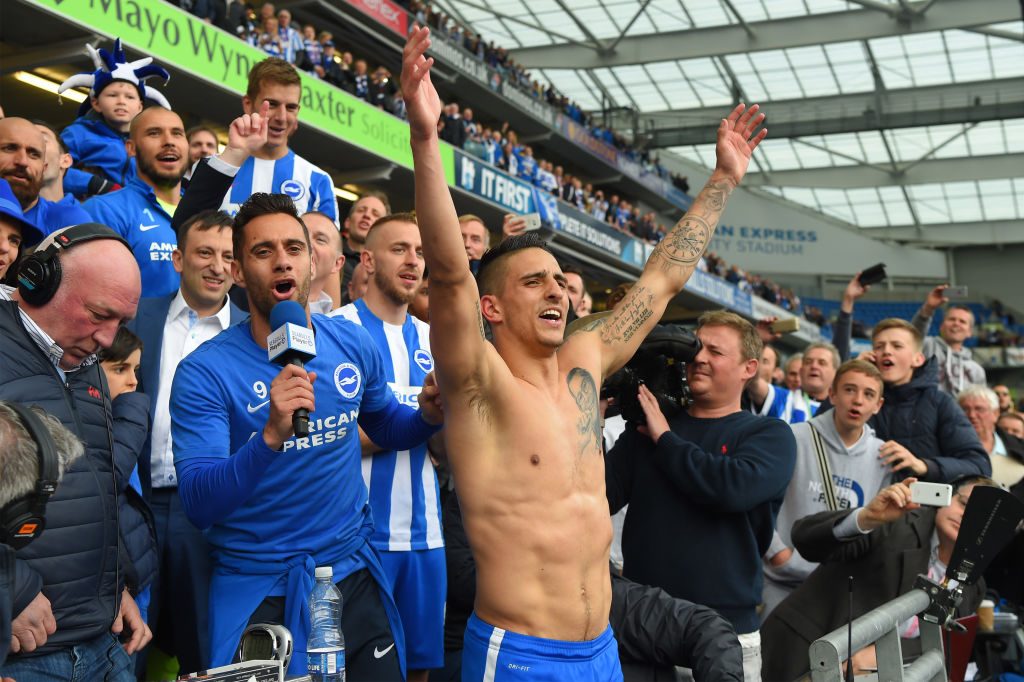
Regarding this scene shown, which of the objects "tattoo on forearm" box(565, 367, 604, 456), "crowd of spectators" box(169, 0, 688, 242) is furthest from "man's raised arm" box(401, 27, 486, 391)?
"crowd of spectators" box(169, 0, 688, 242)

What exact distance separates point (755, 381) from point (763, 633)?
103 inches

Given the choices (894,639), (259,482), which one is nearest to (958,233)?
(894,639)

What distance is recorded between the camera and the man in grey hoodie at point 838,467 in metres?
4.34

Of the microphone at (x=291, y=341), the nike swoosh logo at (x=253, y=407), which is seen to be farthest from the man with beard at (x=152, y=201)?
the microphone at (x=291, y=341)

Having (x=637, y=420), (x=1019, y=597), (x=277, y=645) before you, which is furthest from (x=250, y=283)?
(x=1019, y=597)

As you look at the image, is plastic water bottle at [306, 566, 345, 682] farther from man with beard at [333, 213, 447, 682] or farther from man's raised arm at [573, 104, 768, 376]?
man's raised arm at [573, 104, 768, 376]

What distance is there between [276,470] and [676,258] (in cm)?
146

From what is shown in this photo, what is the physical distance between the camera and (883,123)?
2839cm

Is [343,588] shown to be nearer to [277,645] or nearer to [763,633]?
[277,645]

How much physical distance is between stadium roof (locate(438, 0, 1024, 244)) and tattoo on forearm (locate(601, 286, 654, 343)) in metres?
21.9

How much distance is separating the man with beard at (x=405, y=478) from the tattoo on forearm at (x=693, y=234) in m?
0.84

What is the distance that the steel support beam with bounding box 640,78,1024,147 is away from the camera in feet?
88.9

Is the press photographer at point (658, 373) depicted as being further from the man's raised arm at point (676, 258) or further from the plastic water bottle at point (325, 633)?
the plastic water bottle at point (325, 633)

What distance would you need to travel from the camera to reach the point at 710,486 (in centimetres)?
318
